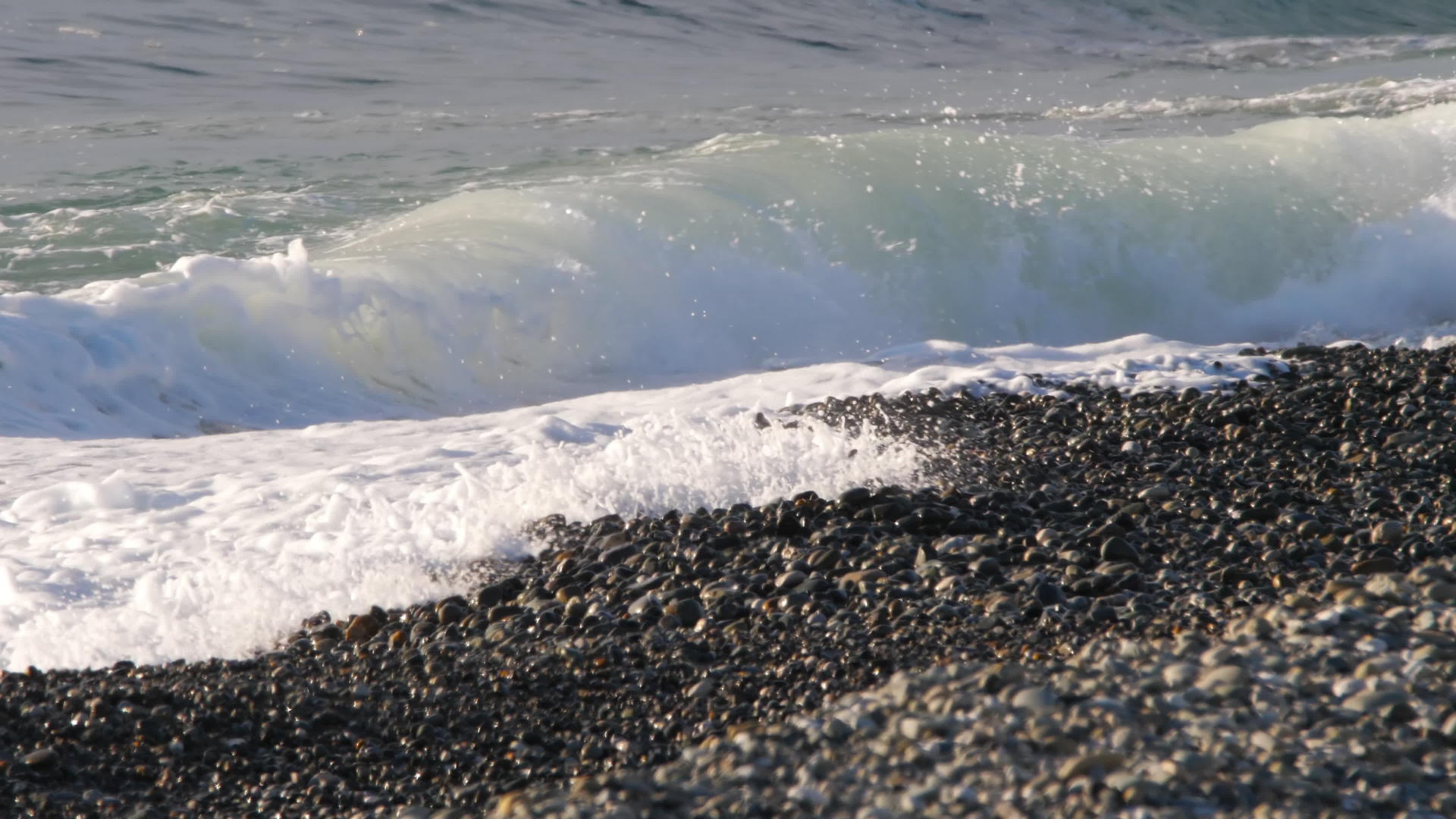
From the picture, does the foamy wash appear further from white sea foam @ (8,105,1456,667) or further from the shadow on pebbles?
the shadow on pebbles

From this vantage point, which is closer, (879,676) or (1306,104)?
(879,676)

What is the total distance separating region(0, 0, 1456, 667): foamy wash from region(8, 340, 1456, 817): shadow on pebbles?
480 mm

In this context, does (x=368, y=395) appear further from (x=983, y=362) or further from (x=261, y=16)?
(x=261, y=16)

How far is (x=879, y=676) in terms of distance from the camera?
10.2 feet

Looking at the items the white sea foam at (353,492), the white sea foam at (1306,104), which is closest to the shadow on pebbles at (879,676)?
the white sea foam at (353,492)

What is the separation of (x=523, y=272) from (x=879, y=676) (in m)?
6.12

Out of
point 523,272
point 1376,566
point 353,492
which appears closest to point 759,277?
point 523,272

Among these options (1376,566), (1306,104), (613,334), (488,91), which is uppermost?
(1306,104)

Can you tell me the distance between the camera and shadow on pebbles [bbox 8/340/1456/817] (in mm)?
2604

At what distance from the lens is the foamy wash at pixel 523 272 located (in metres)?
4.74

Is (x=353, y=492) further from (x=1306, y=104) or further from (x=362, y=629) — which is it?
(x=1306, y=104)

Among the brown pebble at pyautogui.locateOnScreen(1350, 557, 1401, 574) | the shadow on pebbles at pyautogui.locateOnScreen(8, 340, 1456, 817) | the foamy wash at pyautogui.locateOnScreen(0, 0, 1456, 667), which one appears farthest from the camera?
the foamy wash at pyautogui.locateOnScreen(0, 0, 1456, 667)

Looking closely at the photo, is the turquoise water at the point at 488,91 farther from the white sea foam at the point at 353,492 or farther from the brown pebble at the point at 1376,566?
the brown pebble at the point at 1376,566

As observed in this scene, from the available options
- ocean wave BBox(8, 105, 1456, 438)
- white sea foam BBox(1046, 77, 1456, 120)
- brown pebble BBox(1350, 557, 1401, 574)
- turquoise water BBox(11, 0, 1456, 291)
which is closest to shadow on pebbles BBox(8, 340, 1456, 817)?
brown pebble BBox(1350, 557, 1401, 574)
